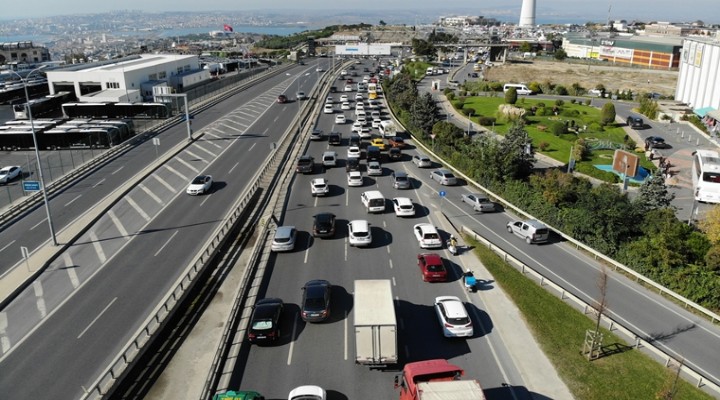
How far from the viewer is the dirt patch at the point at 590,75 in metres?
119

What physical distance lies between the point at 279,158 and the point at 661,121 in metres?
62.9

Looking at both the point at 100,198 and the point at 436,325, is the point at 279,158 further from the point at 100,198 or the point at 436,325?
the point at 436,325

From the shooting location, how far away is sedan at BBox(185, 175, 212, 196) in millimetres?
43312

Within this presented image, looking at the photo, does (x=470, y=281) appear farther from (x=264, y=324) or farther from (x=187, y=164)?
(x=187, y=164)

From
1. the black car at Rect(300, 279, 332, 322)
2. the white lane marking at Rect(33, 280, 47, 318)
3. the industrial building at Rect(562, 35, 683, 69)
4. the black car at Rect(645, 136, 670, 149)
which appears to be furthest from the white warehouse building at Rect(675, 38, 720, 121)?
the white lane marking at Rect(33, 280, 47, 318)

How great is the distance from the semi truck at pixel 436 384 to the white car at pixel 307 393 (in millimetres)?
3103

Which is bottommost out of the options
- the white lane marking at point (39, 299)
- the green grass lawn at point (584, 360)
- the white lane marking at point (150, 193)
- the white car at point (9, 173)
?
the green grass lawn at point (584, 360)

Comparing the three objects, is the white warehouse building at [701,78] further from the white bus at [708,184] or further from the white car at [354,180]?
the white car at [354,180]

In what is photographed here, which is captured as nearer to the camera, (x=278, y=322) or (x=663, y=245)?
(x=278, y=322)

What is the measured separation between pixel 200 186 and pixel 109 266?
13.9 metres

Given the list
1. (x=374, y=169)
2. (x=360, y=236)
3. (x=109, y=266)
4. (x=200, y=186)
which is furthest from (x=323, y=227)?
(x=374, y=169)

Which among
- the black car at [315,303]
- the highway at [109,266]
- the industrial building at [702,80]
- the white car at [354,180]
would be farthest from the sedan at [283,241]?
the industrial building at [702,80]

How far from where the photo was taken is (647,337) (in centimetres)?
2553

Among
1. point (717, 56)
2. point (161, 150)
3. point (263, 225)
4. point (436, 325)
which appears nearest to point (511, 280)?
point (436, 325)
